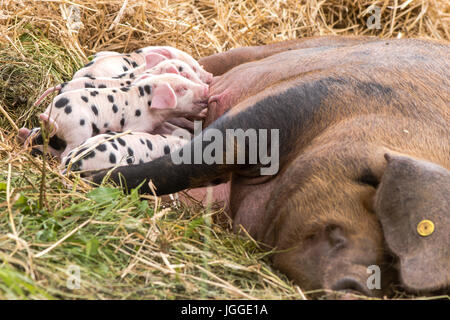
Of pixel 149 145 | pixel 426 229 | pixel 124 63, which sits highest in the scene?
pixel 426 229

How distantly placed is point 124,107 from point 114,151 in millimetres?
477

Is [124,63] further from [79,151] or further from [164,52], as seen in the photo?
[79,151]

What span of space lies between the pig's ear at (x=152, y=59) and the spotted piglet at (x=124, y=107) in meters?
0.42

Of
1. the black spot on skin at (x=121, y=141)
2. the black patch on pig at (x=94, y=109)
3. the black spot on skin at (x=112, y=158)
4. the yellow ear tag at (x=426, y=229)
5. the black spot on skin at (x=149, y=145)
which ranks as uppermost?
the yellow ear tag at (x=426, y=229)

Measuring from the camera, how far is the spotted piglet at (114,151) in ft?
10.3

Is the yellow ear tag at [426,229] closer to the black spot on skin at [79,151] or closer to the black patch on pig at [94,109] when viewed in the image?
the black spot on skin at [79,151]

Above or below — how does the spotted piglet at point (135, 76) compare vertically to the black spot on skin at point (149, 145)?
above

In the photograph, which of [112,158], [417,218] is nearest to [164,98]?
[112,158]

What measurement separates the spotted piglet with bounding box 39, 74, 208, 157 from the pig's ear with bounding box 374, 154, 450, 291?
5.33 ft

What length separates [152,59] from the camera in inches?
163

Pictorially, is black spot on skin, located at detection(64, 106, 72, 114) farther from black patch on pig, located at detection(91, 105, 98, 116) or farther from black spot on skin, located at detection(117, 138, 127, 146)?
black spot on skin, located at detection(117, 138, 127, 146)

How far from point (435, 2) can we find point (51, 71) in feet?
11.1

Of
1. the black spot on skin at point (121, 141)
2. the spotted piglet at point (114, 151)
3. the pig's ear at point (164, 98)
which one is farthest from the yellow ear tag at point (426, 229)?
the pig's ear at point (164, 98)
